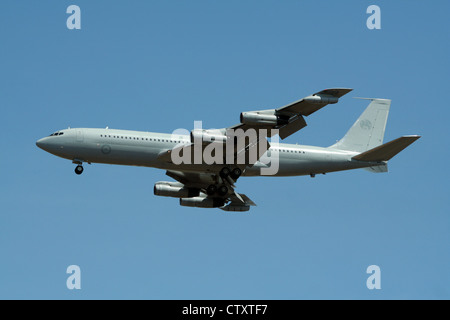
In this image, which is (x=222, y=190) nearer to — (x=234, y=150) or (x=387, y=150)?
(x=234, y=150)

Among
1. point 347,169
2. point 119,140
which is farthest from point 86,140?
point 347,169

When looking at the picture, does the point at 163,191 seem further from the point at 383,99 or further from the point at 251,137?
the point at 383,99

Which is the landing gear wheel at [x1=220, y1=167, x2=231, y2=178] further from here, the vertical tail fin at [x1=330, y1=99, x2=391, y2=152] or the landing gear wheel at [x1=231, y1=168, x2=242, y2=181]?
the vertical tail fin at [x1=330, y1=99, x2=391, y2=152]

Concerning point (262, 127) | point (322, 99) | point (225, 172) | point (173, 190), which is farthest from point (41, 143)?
point (322, 99)

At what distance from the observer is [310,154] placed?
57250mm

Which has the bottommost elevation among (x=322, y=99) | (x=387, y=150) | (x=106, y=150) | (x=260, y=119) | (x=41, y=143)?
(x=387, y=150)

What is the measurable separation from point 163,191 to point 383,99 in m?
20.4

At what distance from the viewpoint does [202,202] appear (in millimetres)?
59719

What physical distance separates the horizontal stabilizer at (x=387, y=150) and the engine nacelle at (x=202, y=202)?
11.5 m

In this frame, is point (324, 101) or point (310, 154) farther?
point (310, 154)

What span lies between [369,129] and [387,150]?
685cm

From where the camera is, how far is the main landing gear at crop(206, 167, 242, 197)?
54781mm

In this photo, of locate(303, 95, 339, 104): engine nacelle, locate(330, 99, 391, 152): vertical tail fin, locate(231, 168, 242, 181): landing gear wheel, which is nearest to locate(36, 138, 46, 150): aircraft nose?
locate(231, 168, 242, 181): landing gear wheel

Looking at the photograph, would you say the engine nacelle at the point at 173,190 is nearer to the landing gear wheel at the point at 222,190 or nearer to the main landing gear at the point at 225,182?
the main landing gear at the point at 225,182
